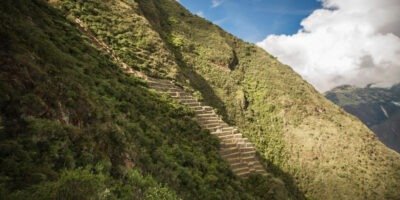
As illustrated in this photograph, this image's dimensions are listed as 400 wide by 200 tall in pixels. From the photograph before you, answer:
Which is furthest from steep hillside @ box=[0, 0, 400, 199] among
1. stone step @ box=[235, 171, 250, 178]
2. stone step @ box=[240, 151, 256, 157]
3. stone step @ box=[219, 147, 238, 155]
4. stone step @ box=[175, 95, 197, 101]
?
stone step @ box=[240, 151, 256, 157]

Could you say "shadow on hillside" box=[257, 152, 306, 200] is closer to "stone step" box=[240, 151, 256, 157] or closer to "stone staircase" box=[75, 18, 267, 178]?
"stone step" box=[240, 151, 256, 157]

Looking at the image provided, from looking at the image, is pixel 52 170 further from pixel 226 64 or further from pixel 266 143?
pixel 226 64

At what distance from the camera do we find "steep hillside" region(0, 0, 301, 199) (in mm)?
6133

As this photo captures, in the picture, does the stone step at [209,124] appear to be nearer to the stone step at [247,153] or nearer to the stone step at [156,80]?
the stone step at [247,153]

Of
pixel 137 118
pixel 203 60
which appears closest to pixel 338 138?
pixel 203 60

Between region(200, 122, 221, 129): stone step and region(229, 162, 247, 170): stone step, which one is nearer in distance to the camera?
region(229, 162, 247, 170): stone step

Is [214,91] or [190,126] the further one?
[214,91]

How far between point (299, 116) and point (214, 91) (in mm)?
9531

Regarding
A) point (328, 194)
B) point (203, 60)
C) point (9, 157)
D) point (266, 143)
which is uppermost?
point (203, 60)

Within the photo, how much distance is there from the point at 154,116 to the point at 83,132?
6.79 metres

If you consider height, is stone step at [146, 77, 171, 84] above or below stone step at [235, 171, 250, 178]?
above

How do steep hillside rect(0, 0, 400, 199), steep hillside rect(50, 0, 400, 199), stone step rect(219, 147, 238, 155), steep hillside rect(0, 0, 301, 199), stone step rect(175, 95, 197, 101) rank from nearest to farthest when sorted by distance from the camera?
1. steep hillside rect(0, 0, 301, 199)
2. steep hillside rect(0, 0, 400, 199)
3. stone step rect(219, 147, 238, 155)
4. stone step rect(175, 95, 197, 101)
5. steep hillside rect(50, 0, 400, 199)

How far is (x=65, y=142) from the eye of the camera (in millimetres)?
7316

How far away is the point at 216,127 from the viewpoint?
63.7 ft
